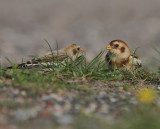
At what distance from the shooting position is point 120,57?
7.17 meters

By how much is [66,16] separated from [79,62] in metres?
17.2

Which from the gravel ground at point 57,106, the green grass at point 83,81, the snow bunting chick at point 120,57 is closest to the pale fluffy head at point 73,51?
the snow bunting chick at point 120,57

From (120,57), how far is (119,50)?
0.17 meters

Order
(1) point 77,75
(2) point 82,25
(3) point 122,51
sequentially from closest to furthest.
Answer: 1. (1) point 77,75
2. (3) point 122,51
3. (2) point 82,25

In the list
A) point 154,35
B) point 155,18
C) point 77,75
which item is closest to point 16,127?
point 77,75

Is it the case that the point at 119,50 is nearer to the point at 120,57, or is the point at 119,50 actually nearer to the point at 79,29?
the point at 120,57

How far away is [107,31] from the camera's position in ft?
65.3

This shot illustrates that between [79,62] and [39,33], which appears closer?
[79,62]

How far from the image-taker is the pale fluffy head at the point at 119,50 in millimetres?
7187

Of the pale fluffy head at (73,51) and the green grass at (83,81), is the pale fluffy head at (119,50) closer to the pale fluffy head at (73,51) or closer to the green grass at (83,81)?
the green grass at (83,81)

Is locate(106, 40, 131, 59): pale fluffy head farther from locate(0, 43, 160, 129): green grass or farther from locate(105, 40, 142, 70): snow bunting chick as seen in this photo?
locate(0, 43, 160, 129): green grass

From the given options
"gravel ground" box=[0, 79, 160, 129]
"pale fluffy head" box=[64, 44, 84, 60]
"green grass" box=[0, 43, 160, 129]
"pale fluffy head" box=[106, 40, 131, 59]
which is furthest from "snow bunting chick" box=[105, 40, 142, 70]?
"gravel ground" box=[0, 79, 160, 129]

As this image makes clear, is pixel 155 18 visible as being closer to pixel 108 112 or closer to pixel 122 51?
Answer: pixel 122 51

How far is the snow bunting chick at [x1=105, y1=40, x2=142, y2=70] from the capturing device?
23.1ft
